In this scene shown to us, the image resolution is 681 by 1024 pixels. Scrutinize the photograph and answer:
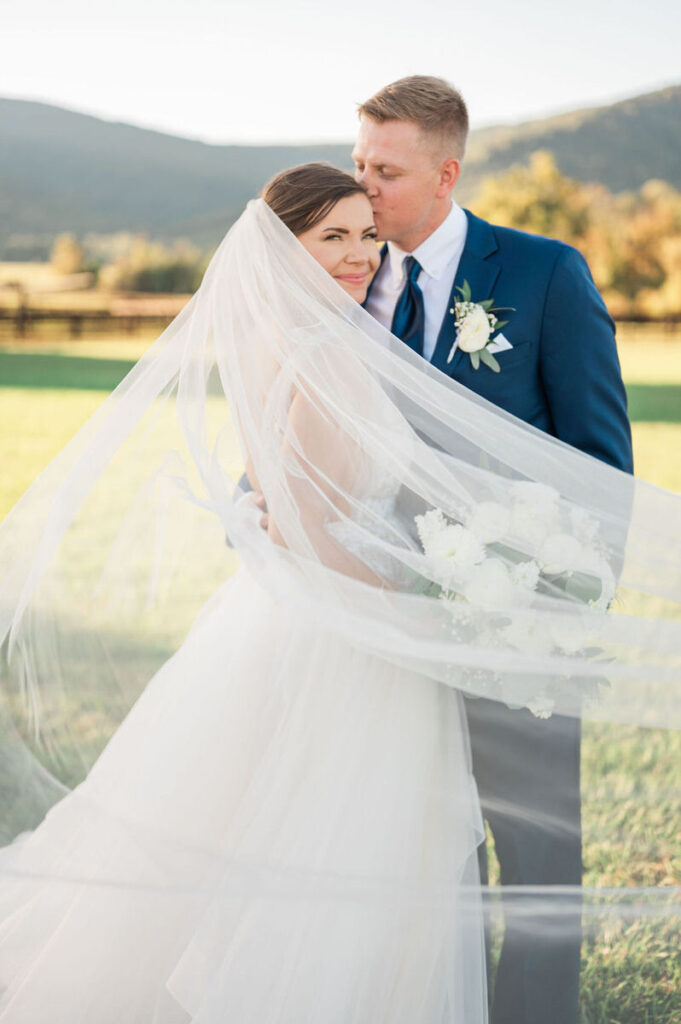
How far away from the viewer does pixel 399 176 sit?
2.74 metres

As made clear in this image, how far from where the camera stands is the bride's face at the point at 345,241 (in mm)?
2541

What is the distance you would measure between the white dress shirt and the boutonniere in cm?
11

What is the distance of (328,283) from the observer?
242 cm

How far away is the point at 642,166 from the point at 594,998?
96.7 meters

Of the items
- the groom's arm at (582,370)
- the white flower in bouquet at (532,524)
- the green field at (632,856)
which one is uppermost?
the groom's arm at (582,370)

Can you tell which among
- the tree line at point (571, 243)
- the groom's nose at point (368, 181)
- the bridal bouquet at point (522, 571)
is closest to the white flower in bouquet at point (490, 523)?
the bridal bouquet at point (522, 571)

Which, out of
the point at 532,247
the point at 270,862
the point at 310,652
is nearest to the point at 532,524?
the point at 310,652

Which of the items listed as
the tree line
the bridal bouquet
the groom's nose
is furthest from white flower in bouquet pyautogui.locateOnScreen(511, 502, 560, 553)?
the tree line

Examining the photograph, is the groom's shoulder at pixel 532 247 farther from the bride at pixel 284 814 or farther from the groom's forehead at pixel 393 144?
the bride at pixel 284 814

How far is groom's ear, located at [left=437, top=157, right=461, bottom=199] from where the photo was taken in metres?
2.80

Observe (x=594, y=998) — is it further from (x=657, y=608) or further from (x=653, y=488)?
(x=653, y=488)

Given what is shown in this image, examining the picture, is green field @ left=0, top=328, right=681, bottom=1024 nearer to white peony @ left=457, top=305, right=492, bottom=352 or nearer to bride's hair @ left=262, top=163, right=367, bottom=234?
white peony @ left=457, top=305, right=492, bottom=352

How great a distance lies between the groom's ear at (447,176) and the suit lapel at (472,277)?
0.44 feet

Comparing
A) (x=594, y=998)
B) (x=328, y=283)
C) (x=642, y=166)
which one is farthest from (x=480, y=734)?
(x=642, y=166)
